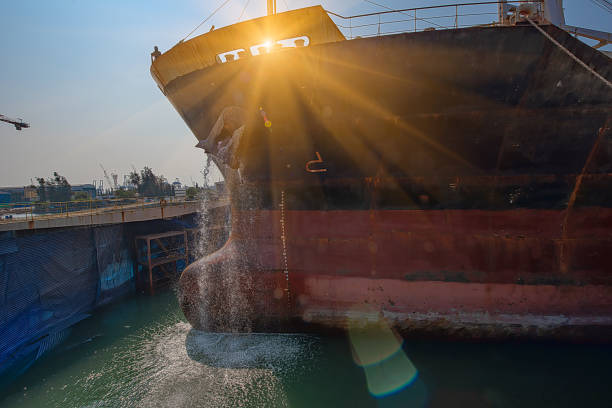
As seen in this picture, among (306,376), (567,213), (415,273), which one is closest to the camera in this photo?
(567,213)

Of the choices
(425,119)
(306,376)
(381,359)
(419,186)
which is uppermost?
(425,119)

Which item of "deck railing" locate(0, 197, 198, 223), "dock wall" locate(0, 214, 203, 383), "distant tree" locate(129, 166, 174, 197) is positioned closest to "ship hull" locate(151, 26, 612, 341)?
"dock wall" locate(0, 214, 203, 383)

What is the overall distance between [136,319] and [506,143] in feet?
35.6

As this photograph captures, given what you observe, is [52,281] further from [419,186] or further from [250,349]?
[419,186]

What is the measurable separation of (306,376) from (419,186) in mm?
4205

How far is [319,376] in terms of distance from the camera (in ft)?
16.2

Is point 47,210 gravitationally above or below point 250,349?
above

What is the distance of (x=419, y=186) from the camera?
17.1 feet

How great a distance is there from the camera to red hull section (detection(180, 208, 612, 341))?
4.86 m

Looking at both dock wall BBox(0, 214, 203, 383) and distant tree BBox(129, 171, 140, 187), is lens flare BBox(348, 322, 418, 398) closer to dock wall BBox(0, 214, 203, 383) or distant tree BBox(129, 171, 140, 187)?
dock wall BBox(0, 214, 203, 383)

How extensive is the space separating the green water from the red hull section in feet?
1.39

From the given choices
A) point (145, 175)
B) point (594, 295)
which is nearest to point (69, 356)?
point (594, 295)

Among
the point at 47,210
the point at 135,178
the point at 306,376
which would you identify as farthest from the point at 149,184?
the point at 306,376

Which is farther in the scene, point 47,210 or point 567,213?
point 47,210
